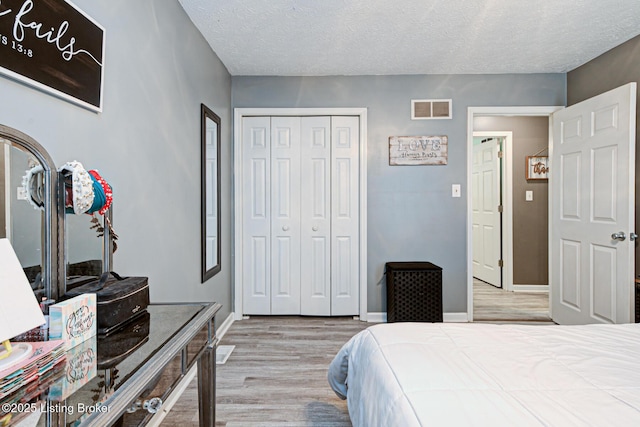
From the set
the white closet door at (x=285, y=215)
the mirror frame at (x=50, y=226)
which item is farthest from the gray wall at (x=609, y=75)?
the mirror frame at (x=50, y=226)

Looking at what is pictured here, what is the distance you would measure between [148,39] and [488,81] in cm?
313

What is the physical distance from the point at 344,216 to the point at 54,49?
274cm

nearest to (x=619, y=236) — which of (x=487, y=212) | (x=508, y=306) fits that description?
(x=508, y=306)

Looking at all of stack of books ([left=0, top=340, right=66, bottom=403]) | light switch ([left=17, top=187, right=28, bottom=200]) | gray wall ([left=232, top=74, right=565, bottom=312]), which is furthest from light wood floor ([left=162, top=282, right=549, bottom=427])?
light switch ([left=17, top=187, right=28, bottom=200])

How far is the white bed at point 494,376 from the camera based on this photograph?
92 cm

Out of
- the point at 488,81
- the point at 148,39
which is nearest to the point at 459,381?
the point at 148,39

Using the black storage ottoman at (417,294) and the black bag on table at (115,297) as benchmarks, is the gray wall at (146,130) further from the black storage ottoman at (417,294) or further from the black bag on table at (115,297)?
the black storage ottoman at (417,294)

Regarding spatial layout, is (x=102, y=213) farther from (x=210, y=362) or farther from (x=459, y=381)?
(x=459, y=381)

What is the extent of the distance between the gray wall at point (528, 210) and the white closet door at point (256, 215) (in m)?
3.17

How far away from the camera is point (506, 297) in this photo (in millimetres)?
4441

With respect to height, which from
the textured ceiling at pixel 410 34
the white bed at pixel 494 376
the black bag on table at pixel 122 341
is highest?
the textured ceiling at pixel 410 34

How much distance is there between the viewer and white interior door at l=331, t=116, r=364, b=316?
11.5 feet

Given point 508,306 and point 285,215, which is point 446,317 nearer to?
point 508,306

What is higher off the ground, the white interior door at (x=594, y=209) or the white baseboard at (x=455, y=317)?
the white interior door at (x=594, y=209)
